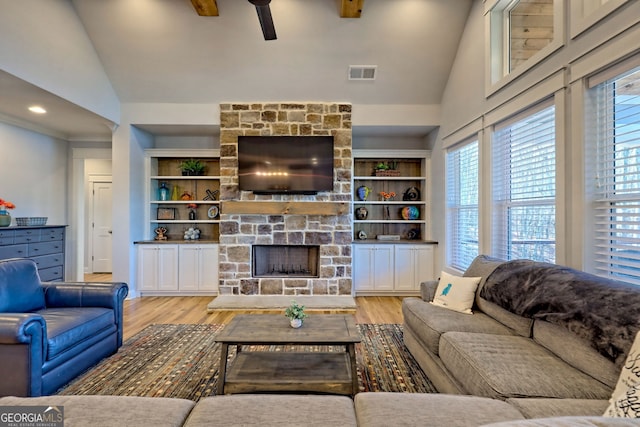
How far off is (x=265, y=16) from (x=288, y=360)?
281 cm

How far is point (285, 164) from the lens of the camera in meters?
4.70

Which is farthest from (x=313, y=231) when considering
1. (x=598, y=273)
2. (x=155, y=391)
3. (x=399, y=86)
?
(x=598, y=273)

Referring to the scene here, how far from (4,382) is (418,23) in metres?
5.02

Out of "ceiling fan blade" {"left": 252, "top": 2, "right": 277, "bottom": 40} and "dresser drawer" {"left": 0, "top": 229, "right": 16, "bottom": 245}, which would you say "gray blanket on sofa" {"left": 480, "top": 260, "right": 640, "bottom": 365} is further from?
"dresser drawer" {"left": 0, "top": 229, "right": 16, "bottom": 245}

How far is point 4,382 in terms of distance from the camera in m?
2.02

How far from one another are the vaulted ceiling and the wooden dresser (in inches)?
64.1

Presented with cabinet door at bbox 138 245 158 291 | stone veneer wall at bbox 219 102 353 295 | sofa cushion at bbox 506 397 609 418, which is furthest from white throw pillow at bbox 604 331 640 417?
cabinet door at bbox 138 245 158 291

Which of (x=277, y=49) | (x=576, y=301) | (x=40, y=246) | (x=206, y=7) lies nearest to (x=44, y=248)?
(x=40, y=246)

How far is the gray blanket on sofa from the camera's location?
5.00 feet

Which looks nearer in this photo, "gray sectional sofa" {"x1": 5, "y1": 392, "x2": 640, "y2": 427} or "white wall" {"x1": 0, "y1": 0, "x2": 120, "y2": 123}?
"gray sectional sofa" {"x1": 5, "y1": 392, "x2": 640, "y2": 427}

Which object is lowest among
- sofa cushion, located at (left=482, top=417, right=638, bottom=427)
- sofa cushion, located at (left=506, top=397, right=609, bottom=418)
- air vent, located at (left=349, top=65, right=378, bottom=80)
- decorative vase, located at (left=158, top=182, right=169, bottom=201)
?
sofa cushion, located at (left=506, top=397, right=609, bottom=418)

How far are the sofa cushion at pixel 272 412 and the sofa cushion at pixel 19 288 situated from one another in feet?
7.34

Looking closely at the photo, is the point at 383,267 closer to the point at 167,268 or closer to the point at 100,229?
the point at 167,268

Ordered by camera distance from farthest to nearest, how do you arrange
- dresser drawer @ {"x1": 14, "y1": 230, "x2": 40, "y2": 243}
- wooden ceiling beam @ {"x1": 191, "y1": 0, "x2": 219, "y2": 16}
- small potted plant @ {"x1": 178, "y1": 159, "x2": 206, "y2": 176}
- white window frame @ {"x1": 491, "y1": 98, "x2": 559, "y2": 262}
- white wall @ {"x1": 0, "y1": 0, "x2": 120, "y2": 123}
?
small potted plant @ {"x1": 178, "y1": 159, "x2": 206, "y2": 176} → dresser drawer @ {"x1": 14, "y1": 230, "x2": 40, "y2": 243} → wooden ceiling beam @ {"x1": 191, "y1": 0, "x2": 219, "y2": 16} → white wall @ {"x1": 0, "y1": 0, "x2": 120, "y2": 123} → white window frame @ {"x1": 491, "y1": 98, "x2": 559, "y2": 262}
